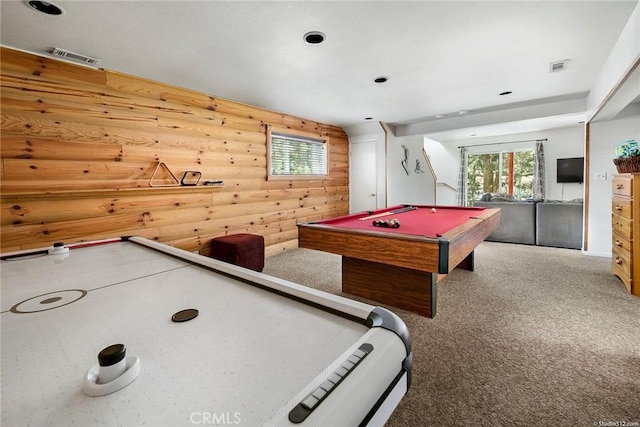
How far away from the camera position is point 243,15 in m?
1.93

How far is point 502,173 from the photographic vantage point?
8.02 m

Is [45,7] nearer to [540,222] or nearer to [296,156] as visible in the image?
[296,156]

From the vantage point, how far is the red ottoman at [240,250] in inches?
127

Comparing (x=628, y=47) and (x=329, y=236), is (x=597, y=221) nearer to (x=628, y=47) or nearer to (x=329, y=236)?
(x=628, y=47)

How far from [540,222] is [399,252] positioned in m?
4.27

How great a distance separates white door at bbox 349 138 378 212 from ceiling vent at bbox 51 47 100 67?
433cm

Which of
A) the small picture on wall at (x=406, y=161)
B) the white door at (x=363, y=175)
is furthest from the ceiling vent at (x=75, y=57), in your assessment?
the small picture on wall at (x=406, y=161)

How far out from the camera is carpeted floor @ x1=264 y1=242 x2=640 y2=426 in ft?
4.51

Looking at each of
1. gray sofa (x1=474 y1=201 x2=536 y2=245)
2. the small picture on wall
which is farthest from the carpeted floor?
the small picture on wall

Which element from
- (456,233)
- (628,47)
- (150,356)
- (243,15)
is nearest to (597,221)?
(628,47)

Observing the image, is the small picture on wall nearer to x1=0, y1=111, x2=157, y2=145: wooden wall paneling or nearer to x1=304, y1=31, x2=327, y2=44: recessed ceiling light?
x1=304, y1=31, x2=327, y2=44: recessed ceiling light

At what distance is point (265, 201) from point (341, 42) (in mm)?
2606

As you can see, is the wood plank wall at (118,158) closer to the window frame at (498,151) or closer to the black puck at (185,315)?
the black puck at (185,315)

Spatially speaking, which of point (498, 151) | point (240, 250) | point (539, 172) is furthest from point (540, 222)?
point (240, 250)
